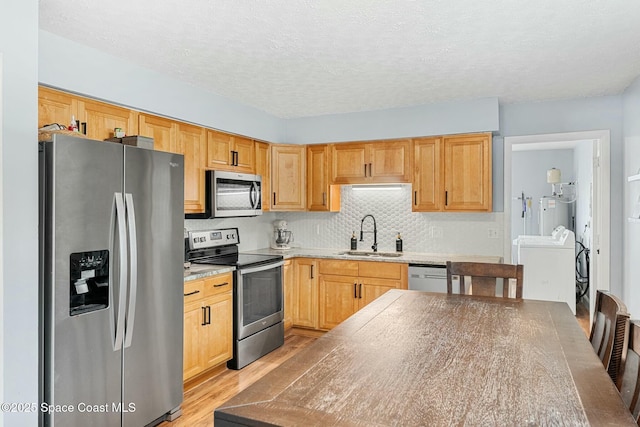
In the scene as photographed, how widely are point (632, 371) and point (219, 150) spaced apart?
332 centimetres

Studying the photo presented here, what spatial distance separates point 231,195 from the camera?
3855 millimetres

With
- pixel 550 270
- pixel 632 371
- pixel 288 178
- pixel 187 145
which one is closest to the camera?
pixel 632 371

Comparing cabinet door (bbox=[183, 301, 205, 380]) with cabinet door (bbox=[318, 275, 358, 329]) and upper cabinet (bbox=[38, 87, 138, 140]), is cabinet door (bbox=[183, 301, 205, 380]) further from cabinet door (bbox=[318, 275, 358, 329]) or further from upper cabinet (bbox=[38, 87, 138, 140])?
cabinet door (bbox=[318, 275, 358, 329])

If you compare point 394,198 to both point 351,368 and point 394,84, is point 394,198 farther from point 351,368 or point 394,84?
point 351,368

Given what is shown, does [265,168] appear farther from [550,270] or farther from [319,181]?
[550,270]

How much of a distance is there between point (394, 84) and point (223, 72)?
134 cm

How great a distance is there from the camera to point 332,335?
1.67 metres

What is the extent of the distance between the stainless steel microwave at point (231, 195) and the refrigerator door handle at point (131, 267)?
127cm

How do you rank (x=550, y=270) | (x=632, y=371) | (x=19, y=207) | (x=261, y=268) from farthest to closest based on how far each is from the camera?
1. (x=550, y=270)
2. (x=261, y=268)
3. (x=19, y=207)
4. (x=632, y=371)

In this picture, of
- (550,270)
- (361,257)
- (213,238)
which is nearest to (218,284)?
(213,238)

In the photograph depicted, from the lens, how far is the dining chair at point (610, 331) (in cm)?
144

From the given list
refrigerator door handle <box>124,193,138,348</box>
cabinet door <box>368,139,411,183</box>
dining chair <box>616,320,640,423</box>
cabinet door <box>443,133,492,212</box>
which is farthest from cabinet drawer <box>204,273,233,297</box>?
dining chair <box>616,320,640,423</box>

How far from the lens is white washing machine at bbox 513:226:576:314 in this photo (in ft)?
A: 16.3

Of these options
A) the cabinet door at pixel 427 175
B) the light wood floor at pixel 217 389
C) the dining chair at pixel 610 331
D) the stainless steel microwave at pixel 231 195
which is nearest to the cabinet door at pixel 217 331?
the light wood floor at pixel 217 389
